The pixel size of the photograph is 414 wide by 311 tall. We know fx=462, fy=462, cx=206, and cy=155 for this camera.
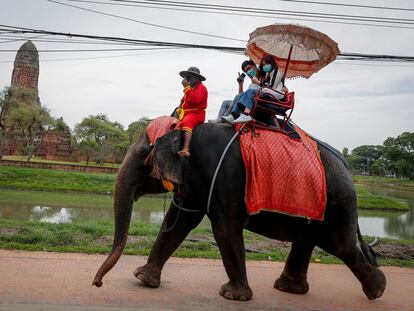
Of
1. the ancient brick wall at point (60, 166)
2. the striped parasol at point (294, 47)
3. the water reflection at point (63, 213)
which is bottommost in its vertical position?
the ancient brick wall at point (60, 166)

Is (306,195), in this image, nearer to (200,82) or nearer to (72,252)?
(200,82)

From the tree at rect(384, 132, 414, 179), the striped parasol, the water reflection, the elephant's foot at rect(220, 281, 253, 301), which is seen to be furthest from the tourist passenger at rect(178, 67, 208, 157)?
the tree at rect(384, 132, 414, 179)

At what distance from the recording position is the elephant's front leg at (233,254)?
485 centimetres

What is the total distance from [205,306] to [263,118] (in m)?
2.19

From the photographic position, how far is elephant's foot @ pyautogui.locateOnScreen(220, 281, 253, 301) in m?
4.96

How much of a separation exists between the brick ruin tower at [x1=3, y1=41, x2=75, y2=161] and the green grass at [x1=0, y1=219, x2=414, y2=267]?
40.5 meters

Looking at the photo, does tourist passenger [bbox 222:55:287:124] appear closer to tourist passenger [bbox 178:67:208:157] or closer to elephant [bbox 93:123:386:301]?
elephant [bbox 93:123:386:301]

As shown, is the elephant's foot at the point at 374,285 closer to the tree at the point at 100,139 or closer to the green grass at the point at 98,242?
the green grass at the point at 98,242

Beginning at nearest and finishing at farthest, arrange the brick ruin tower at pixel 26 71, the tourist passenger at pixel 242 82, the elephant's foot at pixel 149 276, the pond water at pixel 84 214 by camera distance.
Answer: the elephant's foot at pixel 149 276
the tourist passenger at pixel 242 82
the pond water at pixel 84 214
the brick ruin tower at pixel 26 71

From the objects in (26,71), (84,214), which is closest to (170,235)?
(84,214)

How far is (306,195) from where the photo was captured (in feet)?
16.1

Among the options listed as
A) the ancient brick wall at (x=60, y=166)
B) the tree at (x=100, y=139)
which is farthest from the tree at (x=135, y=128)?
the ancient brick wall at (x=60, y=166)

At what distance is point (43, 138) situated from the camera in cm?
4628

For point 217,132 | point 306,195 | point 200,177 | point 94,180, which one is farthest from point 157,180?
point 94,180
